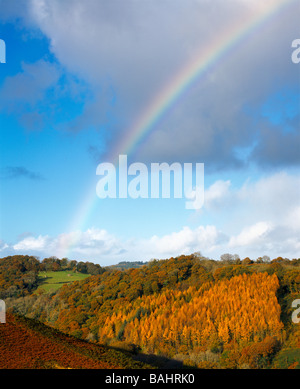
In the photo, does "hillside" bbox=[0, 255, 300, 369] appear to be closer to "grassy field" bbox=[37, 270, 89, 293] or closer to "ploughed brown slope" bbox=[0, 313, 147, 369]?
"ploughed brown slope" bbox=[0, 313, 147, 369]

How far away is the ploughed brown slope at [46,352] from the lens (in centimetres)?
2488

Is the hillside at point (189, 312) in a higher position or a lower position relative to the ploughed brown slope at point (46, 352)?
lower

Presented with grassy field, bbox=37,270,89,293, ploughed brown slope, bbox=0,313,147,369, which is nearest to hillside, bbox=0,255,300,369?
ploughed brown slope, bbox=0,313,147,369

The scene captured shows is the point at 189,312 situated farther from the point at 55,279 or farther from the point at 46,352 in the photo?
the point at 55,279

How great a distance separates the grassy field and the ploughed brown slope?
112 meters

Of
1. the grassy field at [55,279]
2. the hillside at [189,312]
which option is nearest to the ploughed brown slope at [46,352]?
the hillside at [189,312]

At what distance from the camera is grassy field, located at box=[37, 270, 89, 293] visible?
146m

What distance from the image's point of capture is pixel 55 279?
6171 inches

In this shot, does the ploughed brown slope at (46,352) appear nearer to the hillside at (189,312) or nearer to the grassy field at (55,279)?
the hillside at (189,312)

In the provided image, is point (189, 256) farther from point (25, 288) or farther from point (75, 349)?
point (75, 349)

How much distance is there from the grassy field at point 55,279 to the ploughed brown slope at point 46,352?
11195cm

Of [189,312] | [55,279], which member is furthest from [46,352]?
[55,279]

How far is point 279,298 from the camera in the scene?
297 feet
